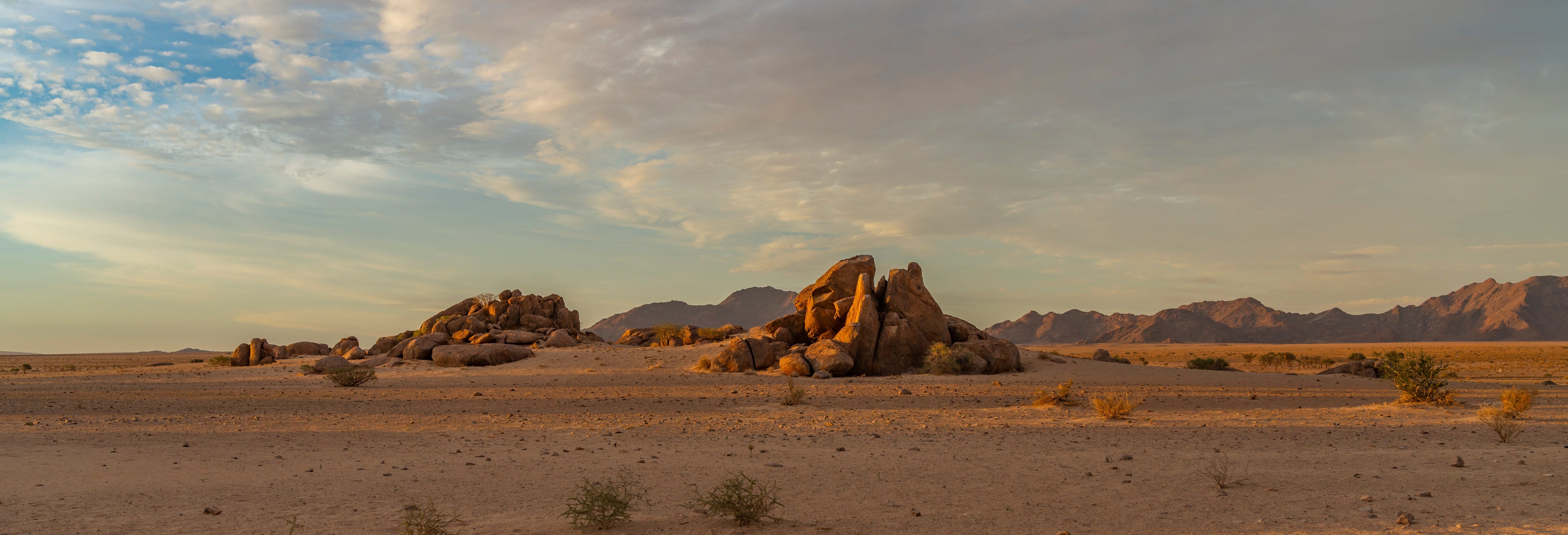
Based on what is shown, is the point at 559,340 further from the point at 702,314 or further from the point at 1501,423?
the point at 702,314

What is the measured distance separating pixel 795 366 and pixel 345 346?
102ft

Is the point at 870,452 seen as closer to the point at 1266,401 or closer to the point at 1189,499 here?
the point at 1189,499

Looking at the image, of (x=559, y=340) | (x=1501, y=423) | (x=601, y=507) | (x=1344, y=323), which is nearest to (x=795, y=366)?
(x=559, y=340)

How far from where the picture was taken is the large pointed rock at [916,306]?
101 feet

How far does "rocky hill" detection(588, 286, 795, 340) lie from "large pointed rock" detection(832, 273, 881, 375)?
435 feet

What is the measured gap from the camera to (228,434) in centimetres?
1495

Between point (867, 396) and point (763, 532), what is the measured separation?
13.7m

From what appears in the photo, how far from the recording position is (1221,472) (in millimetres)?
10492

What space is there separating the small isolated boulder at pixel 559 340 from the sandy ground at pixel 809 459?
14.4 metres

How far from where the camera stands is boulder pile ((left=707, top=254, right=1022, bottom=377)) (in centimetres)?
2811

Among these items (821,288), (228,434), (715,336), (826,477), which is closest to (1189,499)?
(826,477)

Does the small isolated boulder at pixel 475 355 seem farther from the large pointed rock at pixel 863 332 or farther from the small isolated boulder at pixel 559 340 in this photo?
the large pointed rock at pixel 863 332

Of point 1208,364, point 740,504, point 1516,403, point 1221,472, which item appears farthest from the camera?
point 1208,364

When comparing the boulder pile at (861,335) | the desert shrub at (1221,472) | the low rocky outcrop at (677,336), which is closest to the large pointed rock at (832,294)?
the boulder pile at (861,335)
